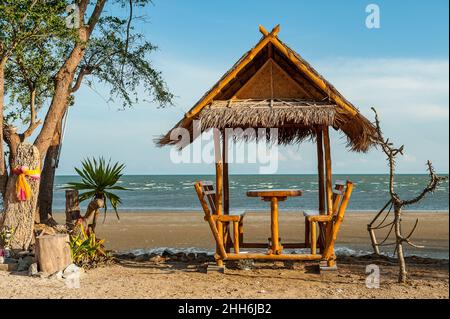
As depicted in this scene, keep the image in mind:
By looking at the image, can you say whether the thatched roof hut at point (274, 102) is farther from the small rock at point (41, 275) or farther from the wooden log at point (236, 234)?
the small rock at point (41, 275)

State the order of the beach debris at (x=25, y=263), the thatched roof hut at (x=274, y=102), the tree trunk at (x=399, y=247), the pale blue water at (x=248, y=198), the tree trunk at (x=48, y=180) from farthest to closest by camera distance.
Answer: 1. the pale blue water at (x=248, y=198)
2. the tree trunk at (x=48, y=180)
3. the beach debris at (x=25, y=263)
4. the thatched roof hut at (x=274, y=102)
5. the tree trunk at (x=399, y=247)

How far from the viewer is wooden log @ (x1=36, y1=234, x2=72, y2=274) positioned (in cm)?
767

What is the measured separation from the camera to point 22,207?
9.62 m

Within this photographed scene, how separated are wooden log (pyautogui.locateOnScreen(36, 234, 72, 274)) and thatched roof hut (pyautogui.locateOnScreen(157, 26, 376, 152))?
91.1 inches

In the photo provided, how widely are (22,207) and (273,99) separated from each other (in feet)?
17.5

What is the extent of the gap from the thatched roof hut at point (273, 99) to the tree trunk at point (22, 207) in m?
2.85

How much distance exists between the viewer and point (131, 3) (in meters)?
13.3

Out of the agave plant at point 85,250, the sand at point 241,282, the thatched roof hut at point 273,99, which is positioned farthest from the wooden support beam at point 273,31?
the agave plant at point 85,250

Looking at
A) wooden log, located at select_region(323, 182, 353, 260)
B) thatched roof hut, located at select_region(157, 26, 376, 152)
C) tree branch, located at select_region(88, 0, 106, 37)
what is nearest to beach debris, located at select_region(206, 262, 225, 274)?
wooden log, located at select_region(323, 182, 353, 260)

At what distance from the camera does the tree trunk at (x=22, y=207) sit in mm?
9508

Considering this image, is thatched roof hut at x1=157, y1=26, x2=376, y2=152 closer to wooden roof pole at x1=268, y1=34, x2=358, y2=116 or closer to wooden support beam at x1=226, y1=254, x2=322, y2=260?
wooden roof pole at x1=268, y1=34, x2=358, y2=116
